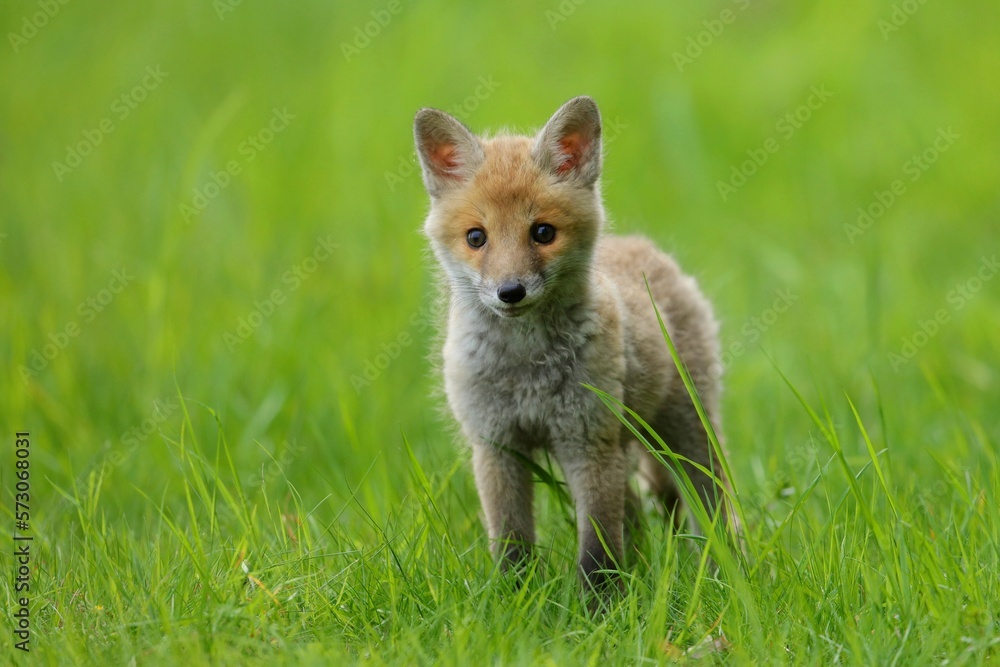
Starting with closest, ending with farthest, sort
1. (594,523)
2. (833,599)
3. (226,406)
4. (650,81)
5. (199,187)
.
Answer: (833,599)
(594,523)
(226,406)
(199,187)
(650,81)

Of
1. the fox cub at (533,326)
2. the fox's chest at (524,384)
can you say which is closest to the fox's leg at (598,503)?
the fox cub at (533,326)

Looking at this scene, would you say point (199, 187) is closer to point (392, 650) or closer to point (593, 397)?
point (593, 397)

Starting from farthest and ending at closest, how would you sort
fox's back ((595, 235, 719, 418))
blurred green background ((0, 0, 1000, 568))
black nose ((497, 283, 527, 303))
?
blurred green background ((0, 0, 1000, 568))
fox's back ((595, 235, 719, 418))
black nose ((497, 283, 527, 303))

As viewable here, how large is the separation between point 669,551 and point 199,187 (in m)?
6.48

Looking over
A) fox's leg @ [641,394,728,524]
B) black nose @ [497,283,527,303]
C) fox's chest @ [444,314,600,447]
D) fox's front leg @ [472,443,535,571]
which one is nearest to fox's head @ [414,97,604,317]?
black nose @ [497,283,527,303]

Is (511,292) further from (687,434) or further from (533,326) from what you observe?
(687,434)

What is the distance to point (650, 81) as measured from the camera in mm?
11898

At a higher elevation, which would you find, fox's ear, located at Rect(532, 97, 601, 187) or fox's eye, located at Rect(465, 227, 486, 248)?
fox's ear, located at Rect(532, 97, 601, 187)

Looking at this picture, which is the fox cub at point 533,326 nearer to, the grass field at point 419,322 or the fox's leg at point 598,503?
the fox's leg at point 598,503

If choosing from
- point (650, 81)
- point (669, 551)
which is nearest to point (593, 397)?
point (669, 551)

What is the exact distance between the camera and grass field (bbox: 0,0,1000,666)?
159 inches

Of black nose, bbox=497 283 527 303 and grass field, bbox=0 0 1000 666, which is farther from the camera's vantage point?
black nose, bbox=497 283 527 303

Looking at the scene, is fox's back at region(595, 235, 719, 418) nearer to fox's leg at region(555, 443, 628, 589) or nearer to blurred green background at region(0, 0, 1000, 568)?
fox's leg at region(555, 443, 628, 589)

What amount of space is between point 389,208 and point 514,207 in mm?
4311
